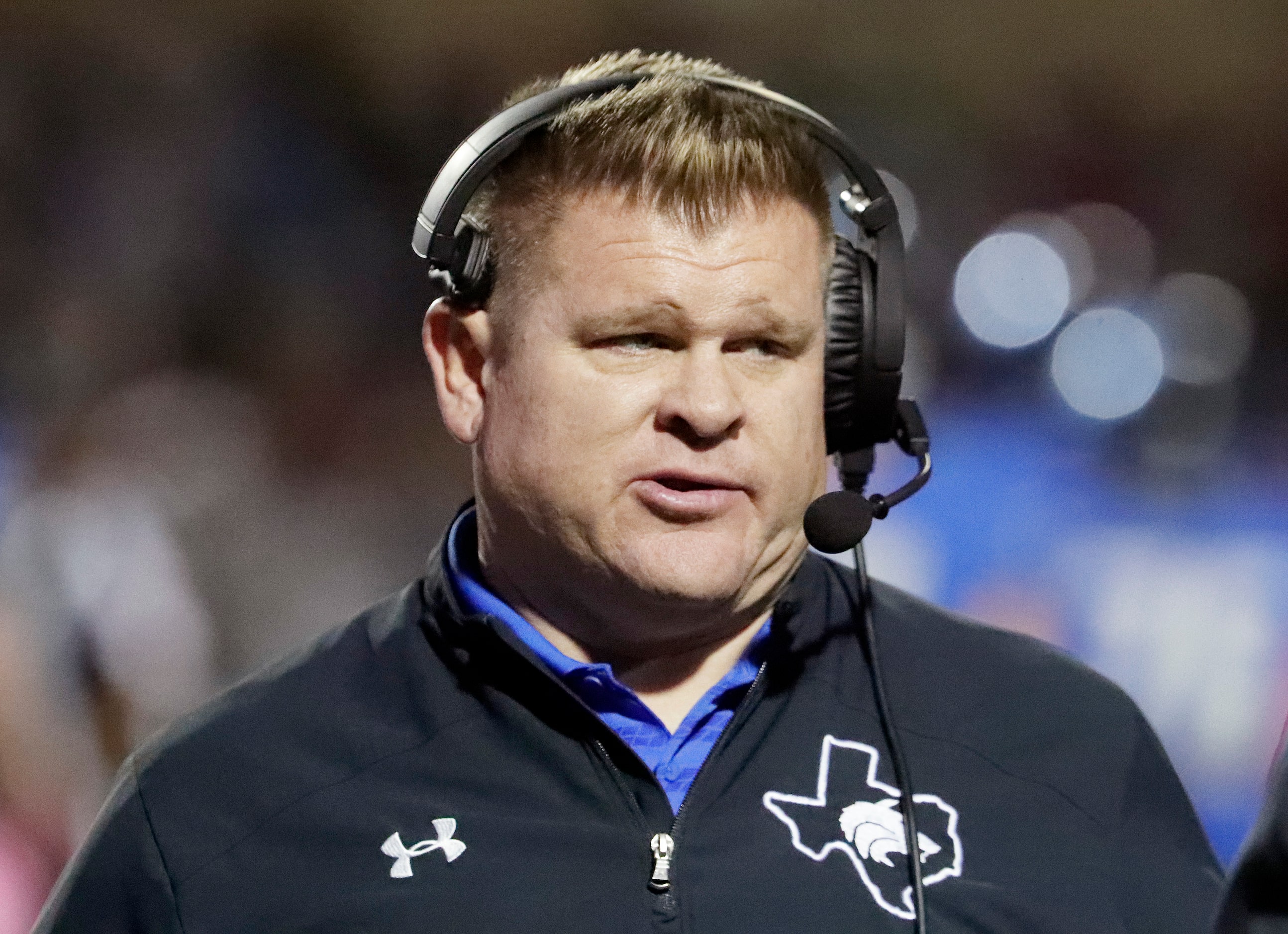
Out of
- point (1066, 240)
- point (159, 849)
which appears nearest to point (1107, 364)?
point (1066, 240)

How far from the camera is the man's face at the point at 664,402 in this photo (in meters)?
1.53

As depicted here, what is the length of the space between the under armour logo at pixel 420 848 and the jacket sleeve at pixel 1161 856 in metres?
0.70

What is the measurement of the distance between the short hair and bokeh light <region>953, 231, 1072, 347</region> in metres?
2.18

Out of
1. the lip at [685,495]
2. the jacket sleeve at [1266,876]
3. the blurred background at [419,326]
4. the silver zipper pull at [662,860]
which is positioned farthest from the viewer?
the blurred background at [419,326]

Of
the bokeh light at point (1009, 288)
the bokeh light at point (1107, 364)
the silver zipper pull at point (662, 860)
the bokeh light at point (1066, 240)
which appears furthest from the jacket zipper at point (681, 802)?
the bokeh light at point (1066, 240)

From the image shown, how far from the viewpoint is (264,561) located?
305 centimetres

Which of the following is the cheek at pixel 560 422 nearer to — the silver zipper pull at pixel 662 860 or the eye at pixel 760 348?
the eye at pixel 760 348

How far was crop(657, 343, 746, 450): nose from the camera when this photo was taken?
1.51m

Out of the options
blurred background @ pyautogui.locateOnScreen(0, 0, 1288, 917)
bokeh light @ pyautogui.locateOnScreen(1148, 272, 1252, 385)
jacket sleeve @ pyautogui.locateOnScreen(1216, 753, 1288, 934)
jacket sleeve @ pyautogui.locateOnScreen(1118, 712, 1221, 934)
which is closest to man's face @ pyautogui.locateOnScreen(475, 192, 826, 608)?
jacket sleeve @ pyautogui.locateOnScreen(1118, 712, 1221, 934)

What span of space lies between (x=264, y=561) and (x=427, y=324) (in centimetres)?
148

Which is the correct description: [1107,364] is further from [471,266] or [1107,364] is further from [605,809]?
[605,809]

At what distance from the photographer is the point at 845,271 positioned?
5.45ft

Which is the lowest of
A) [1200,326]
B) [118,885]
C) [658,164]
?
[118,885]

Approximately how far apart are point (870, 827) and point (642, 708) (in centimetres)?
27
